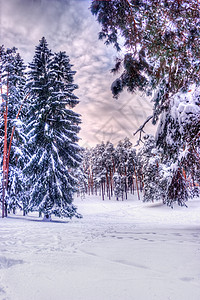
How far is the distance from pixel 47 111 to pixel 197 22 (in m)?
10.6

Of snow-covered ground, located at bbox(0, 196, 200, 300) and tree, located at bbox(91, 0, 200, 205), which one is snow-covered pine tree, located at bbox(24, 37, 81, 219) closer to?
tree, located at bbox(91, 0, 200, 205)

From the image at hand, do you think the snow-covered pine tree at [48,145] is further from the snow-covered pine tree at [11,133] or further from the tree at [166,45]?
the tree at [166,45]

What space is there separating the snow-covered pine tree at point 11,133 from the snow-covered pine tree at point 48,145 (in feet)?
5.31

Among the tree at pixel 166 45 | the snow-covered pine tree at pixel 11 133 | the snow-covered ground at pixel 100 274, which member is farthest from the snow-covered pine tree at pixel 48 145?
the snow-covered ground at pixel 100 274

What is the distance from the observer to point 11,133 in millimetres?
15055

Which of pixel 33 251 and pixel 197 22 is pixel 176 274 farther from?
pixel 197 22

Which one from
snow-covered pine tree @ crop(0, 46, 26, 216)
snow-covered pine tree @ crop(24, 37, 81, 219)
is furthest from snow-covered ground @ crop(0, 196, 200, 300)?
snow-covered pine tree @ crop(0, 46, 26, 216)

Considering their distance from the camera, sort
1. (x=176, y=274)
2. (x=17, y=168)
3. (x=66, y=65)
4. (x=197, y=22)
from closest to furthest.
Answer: (x=176, y=274), (x=197, y=22), (x=17, y=168), (x=66, y=65)

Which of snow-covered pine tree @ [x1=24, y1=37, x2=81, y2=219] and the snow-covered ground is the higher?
snow-covered pine tree @ [x1=24, y1=37, x2=81, y2=219]

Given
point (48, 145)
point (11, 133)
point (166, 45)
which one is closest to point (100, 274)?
point (166, 45)

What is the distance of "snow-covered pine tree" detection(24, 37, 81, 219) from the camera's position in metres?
12.3

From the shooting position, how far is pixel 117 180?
40688 millimetres

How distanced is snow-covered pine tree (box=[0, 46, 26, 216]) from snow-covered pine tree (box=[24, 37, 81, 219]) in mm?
1619

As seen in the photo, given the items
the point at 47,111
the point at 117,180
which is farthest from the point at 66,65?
the point at 117,180
